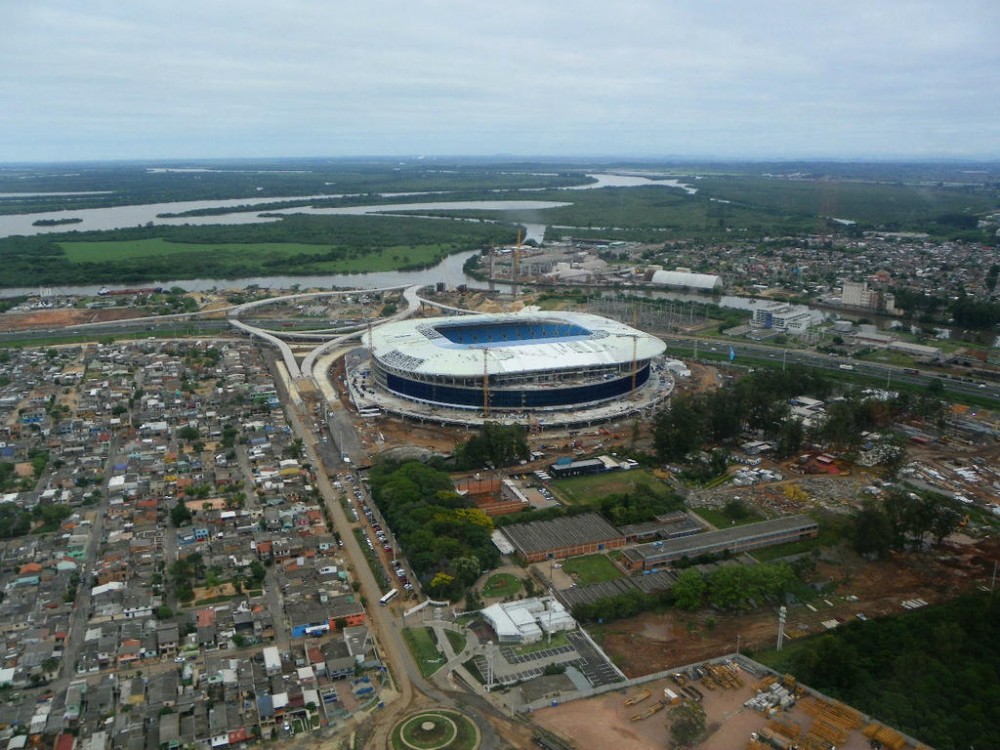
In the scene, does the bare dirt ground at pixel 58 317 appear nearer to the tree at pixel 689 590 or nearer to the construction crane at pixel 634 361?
the construction crane at pixel 634 361

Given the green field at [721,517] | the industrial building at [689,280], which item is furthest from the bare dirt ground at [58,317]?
the green field at [721,517]

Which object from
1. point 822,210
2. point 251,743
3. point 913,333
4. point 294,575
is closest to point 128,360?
point 294,575

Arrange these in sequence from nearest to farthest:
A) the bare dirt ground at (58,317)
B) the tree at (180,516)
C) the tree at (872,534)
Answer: the tree at (872,534) < the tree at (180,516) < the bare dirt ground at (58,317)

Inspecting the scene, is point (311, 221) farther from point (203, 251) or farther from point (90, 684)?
point (90, 684)

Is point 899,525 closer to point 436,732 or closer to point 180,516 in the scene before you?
point 436,732

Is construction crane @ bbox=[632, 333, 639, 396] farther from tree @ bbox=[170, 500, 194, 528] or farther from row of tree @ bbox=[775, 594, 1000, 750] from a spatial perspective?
tree @ bbox=[170, 500, 194, 528]
